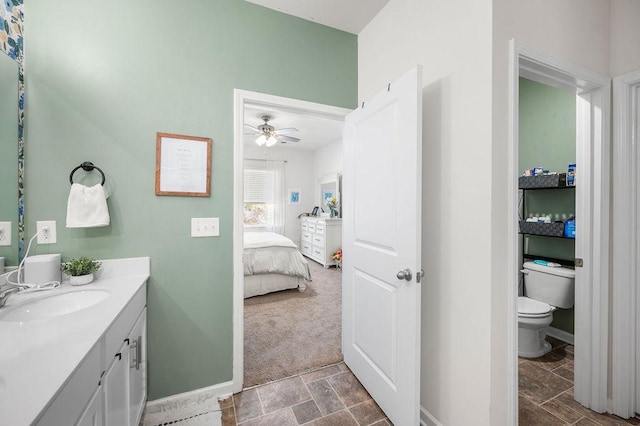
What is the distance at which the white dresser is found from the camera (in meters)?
5.45

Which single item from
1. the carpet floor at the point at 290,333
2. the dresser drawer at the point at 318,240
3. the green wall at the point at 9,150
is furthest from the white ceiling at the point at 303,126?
the green wall at the point at 9,150

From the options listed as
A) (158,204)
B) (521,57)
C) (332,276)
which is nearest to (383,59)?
(521,57)

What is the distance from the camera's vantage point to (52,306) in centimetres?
125

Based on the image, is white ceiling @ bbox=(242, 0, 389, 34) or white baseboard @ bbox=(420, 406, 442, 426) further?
white ceiling @ bbox=(242, 0, 389, 34)

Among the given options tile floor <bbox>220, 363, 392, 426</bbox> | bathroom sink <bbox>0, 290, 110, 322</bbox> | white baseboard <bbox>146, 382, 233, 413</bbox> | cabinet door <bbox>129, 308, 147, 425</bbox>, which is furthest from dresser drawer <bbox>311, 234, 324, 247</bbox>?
bathroom sink <bbox>0, 290, 110, 322</bbox>

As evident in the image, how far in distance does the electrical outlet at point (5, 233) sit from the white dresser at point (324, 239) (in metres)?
4.36

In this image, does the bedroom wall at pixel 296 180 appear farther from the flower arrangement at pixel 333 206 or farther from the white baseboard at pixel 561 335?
the white baseboard at pixel 561 335

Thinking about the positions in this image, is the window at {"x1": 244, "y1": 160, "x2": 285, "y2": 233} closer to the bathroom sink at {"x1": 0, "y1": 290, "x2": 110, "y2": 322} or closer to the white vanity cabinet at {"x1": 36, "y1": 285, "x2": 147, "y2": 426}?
the white vanity cabinet at {"x1": 36, "y1": 285, "x2": 147, "y2": 426}

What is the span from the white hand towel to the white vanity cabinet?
45 centimetres

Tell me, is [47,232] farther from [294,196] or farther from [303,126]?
[294,196]

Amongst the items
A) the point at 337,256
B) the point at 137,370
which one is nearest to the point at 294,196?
the point at 337,256

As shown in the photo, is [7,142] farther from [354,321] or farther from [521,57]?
[521,57]

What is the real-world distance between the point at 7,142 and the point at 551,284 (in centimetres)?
381

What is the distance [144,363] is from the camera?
1622 mm
